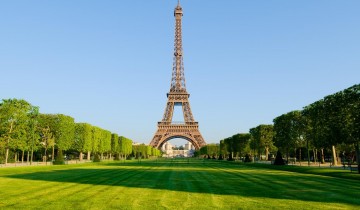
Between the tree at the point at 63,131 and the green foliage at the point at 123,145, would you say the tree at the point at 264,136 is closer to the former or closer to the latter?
the tree at the point at 63,131

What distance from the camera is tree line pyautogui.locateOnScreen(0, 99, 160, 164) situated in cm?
5606

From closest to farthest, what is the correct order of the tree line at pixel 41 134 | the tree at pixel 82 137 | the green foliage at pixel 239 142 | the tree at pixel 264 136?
the tree line at pixel 41 134 < the tree at pixel 82 137 < the tree at pixel 264 136 < the green foliage at pixel 239 142

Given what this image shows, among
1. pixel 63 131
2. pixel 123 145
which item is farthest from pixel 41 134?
pixel 123 145

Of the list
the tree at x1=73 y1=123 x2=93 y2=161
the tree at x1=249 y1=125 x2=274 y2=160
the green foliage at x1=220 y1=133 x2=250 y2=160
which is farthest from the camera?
the green foliage at x1=220 y1=133 x2=250 y2=160

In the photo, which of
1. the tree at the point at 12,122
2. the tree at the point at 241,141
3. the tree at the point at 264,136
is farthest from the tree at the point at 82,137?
the tree at the point at 241,141

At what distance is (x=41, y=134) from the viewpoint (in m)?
74.1

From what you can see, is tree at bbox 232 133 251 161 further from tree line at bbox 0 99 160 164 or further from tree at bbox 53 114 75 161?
tree at bbox 53 114 75 161

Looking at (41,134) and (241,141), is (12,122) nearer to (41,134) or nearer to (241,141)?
(41,134)

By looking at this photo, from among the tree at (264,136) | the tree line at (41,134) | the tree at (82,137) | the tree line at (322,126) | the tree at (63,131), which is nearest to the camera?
the tree line at (322,126)

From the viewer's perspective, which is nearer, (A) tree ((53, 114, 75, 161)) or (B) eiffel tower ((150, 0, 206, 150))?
(A) tree ((53, 114, 75, 161))

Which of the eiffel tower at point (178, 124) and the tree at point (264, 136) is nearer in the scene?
the tree at point (264, 136)

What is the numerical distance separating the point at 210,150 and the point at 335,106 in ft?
298

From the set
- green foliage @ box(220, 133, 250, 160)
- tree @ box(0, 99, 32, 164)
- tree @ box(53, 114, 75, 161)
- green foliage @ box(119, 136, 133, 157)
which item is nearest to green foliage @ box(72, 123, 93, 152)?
tree @ box(53, 114, 75, 161)

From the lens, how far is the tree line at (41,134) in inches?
2207
